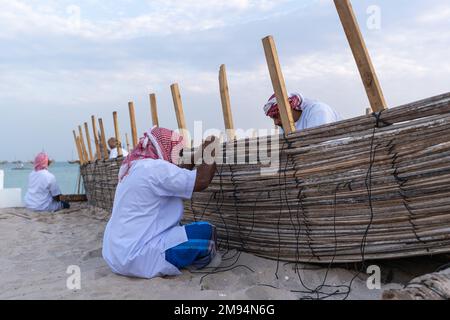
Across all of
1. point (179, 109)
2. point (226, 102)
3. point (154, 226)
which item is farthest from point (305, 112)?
point (154, 226)

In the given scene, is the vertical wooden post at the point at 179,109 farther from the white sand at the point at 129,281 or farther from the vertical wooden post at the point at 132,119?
the vertical wooden post at the point at 132,119

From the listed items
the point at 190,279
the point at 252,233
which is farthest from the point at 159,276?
the point at 252,233

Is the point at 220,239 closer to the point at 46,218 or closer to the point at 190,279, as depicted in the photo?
the point at 190,279

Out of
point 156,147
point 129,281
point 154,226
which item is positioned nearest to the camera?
point 129,281

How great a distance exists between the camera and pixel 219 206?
12.2 ft

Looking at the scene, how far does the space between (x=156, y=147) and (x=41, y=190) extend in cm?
605

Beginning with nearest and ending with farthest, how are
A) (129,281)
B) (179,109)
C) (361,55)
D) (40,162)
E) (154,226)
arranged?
1. (361,55)
2. (129,281)
3. (154,226)
4. (179,109)
5. (40,162)

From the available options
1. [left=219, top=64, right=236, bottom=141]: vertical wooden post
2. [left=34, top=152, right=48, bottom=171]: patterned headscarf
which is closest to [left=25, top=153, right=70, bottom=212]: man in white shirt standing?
[left=34, top=152, right=48, bottom=171]: patterned headscarf

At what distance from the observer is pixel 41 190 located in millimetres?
8469

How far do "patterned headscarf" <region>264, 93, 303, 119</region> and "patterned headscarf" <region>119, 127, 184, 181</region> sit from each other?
3.51 ft

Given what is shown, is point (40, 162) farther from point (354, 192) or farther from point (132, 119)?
point (354, 192)

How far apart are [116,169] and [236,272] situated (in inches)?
148

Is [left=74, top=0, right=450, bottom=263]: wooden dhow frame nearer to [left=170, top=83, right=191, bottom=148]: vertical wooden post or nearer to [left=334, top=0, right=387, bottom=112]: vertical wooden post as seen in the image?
[left=334, top=0, right=387, bottom=112]: vertical wooden post

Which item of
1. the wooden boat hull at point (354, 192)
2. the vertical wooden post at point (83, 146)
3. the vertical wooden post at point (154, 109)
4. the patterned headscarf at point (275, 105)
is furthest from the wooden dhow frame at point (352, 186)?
the vertical wooden post at point (83, 146)
